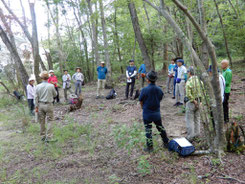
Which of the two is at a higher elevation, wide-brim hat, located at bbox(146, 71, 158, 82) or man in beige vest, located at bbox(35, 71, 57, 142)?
wide-brim hat, located at bbox(146, 71, 158, 82)

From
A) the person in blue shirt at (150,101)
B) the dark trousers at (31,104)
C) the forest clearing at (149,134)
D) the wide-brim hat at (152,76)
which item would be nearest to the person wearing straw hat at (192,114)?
the forest clearing at (149,134)

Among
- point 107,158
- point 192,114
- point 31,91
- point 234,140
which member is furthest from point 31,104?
point 234,140

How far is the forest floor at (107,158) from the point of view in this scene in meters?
3.24

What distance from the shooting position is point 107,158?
4258 mm

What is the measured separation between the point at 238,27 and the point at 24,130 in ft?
50.4

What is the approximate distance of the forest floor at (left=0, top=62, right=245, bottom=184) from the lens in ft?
10.6

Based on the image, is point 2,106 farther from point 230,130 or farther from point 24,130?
point 230,130

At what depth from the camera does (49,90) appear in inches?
213

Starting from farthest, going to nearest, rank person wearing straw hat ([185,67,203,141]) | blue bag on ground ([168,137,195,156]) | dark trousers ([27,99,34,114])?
dark trousers ([27,99,34,114]) < person wearing straw hat ([185,67,203,141]) < blue bag on ground ([168,137,195,156])

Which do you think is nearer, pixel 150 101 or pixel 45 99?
pixel 150 101

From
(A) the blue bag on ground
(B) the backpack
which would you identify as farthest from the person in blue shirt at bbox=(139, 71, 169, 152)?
(B) the backpack

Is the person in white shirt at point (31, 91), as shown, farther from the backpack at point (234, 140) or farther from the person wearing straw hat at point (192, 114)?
the backpack at point (234, 140)

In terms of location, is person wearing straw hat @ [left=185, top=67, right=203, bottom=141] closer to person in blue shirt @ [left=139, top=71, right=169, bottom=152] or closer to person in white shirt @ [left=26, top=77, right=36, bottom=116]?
person in blue shirt @ [left=139, top=71, right=169, bottom=152]

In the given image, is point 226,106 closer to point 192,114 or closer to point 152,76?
point 192,114
